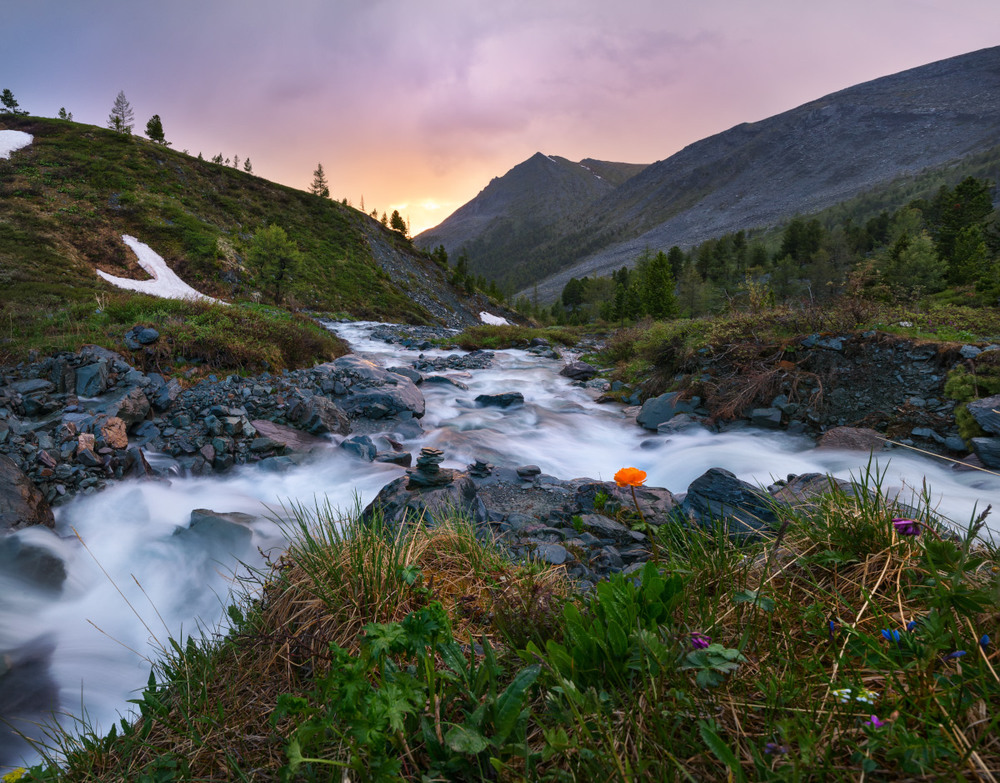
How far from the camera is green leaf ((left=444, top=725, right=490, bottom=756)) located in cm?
120

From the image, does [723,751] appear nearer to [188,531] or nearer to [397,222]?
[188,531]

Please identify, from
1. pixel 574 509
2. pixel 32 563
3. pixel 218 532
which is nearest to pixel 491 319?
pixel 218 532

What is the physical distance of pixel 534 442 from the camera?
9.55m

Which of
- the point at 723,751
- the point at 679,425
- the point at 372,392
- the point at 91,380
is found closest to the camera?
the point at 723,751

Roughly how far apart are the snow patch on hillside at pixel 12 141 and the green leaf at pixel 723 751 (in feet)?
206

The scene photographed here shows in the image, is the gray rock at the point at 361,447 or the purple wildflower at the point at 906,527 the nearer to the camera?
the purple wildflower at the point at 906,527

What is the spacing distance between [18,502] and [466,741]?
6.44m

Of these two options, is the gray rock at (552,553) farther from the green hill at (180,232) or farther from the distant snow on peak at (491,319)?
the distant snow on peak at (491,319)

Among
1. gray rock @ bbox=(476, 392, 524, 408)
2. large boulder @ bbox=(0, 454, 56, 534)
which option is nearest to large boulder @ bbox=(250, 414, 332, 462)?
large boulder @ bbox=(0, 454, 56, 534)

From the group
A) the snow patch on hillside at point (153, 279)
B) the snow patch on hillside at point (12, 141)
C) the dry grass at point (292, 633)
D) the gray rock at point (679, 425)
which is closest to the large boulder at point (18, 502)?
the dry grass at point (292, 633)

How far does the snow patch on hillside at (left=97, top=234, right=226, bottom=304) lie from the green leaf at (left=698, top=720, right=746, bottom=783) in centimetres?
3185

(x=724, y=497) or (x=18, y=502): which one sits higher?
(x=18, y=502)

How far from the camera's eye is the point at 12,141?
4256 centimetres

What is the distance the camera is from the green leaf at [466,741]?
1.20 meters
